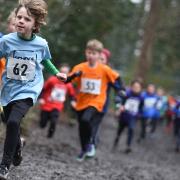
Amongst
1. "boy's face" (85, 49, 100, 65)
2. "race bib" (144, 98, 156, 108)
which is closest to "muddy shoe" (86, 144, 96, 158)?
"boy's face" (85, 49, 100, 65)

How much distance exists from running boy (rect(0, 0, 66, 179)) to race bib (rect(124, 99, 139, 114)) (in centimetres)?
715

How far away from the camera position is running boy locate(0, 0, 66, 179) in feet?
17.3

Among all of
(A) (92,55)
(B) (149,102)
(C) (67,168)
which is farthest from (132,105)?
(C) (67,168)

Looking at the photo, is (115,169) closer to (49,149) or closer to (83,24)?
(49,149)

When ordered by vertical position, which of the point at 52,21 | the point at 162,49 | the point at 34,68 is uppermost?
the point at 34,68

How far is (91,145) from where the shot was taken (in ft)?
28.9

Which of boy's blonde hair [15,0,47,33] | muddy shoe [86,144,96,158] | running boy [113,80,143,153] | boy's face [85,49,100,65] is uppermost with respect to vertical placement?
boy's blonde hair [15,0,47,33]

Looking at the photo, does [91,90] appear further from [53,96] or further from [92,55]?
[53,96]

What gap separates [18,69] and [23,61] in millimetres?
102

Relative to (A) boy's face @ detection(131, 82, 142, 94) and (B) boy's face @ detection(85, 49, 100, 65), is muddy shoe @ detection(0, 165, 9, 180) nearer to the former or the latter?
(B) boy's face @ detection(85, 49, 100, 65)

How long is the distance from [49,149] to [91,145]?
3.77 feet

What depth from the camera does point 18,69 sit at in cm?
543

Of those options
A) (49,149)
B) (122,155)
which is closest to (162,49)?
(122,155)

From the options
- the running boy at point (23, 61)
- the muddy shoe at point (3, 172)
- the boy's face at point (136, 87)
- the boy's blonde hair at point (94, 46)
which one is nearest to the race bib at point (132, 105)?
the boy's face at point (136, 87)
